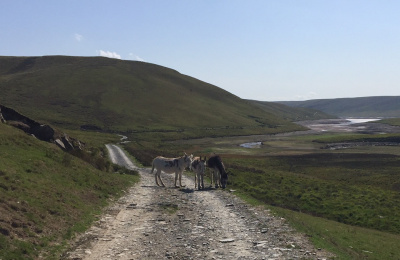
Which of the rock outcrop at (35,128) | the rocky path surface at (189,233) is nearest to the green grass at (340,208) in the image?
the rocky path surface at (189,233)

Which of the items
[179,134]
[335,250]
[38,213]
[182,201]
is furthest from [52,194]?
[179,134]

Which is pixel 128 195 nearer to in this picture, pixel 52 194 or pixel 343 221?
pixel 52 194

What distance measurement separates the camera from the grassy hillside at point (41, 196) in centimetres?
1298

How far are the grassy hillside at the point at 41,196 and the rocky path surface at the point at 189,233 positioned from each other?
3.15 ft

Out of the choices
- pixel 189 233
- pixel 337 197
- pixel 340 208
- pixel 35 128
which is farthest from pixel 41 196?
pixel 337 197

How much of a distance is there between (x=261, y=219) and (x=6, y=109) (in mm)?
31872

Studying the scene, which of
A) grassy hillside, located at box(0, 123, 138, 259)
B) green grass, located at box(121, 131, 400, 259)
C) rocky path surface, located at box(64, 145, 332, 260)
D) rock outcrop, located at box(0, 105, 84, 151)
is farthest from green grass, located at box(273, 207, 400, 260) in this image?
rock outcrop, located at box(0, 105, 84, 151)

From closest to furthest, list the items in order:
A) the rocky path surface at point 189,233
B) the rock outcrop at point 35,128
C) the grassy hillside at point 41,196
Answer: the grassy hillside at point 41,196 → the rocky path surface at point 189,233 → the rock outcrop at point 35,128

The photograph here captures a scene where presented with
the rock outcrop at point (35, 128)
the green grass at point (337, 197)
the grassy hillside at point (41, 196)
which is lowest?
the green grass at point (337, 197)

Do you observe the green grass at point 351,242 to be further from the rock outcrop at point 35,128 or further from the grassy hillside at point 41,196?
the rock outcrop at point 35,128

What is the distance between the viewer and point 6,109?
127ft

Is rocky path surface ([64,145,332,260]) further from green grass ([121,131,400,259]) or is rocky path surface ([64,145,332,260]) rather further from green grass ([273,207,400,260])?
green grass ([121,131,400,259])

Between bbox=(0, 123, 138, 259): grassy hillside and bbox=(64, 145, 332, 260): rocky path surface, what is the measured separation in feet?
3.15

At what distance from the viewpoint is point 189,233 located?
1661 centimetres
